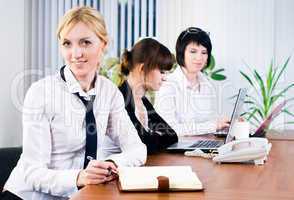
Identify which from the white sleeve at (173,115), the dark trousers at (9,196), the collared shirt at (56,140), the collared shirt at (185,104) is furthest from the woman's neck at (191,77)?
the dark trousers at (9,196)

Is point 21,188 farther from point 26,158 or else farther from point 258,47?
point 258,47

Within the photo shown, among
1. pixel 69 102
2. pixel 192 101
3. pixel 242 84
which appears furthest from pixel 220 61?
pixel 69 102

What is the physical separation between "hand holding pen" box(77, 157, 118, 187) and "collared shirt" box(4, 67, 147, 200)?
0.22ft

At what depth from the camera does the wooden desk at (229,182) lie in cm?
134

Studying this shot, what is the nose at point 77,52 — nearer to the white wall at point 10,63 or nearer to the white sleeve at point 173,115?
the white sleeve at point 173,115

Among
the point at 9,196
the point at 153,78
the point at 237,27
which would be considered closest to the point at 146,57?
the point at 153,78

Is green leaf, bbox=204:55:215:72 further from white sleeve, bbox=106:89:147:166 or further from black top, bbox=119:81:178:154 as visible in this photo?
white sleeve, bbox=106:89:147:166

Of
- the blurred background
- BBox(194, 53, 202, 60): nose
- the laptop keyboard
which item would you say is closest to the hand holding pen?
the laptop keyboard

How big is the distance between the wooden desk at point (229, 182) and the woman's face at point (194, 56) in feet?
7.04

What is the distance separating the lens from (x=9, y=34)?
3.86 m

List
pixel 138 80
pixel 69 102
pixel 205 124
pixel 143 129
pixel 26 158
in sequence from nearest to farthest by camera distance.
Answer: pixel 26 158
pixel 69 102
pixel 143 129
pixel 138 80
pixel 205 124

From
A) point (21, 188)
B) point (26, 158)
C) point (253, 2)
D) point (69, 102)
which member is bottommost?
point (21, 188)

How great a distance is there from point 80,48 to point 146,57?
75 cm

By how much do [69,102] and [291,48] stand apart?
344 centimetres
